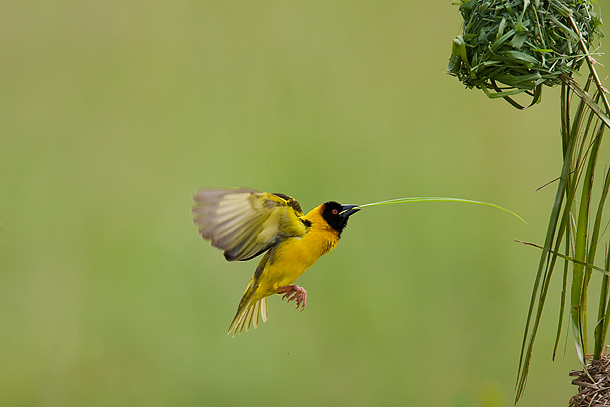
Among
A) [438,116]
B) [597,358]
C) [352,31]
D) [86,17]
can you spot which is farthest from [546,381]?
[86,17]

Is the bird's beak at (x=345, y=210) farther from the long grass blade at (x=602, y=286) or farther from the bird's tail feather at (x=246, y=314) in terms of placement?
the long grass blade at (x=602, y=286)

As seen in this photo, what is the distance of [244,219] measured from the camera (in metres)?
1.42

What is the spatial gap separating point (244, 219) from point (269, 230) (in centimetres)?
10

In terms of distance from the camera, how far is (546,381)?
3504 mm

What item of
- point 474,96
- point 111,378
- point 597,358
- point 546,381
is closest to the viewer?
point 597,358

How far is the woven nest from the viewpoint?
48.7 inches

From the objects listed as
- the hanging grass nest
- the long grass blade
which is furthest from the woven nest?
the hanging grass nest

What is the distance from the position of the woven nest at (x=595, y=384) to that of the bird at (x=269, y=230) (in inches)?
21.4

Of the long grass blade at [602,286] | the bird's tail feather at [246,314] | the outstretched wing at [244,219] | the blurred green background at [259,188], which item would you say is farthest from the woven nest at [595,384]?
the blurred green background at [259,188]

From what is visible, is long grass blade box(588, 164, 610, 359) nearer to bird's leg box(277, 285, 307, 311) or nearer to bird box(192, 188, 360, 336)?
bird box(192, 188, 360, 336)

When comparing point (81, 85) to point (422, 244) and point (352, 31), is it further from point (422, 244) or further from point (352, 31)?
point (422, 244)

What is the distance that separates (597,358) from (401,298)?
221cm

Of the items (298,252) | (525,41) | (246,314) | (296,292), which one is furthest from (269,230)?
(525,41)

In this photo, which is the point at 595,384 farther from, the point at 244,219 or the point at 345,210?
the point at 244,219
